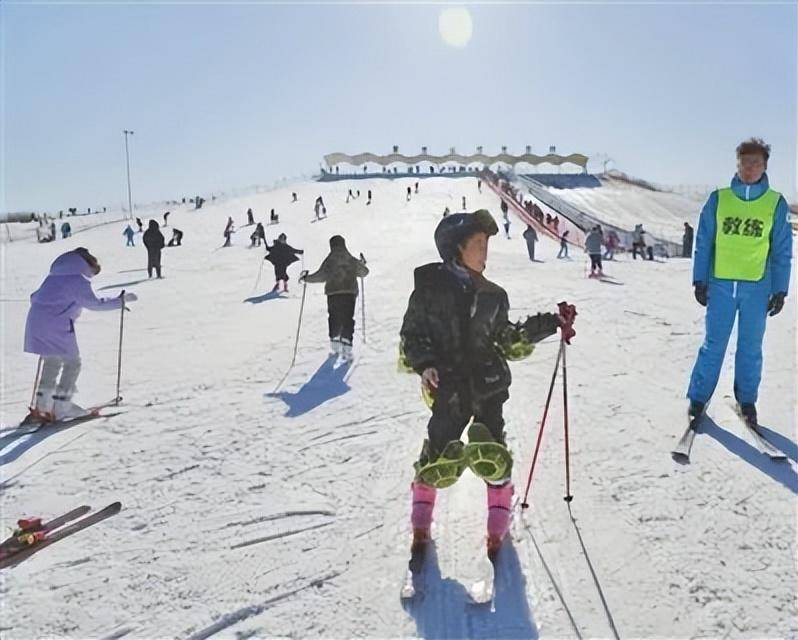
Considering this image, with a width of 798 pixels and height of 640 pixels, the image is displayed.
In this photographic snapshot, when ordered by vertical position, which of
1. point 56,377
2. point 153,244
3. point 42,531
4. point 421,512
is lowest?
point 42,531

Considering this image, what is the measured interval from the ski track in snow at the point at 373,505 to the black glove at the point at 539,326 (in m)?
1.07

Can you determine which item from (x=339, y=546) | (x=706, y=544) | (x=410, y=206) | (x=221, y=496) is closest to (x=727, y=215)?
(x=706, y=544)

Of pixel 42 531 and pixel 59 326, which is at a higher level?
pixel 59 326

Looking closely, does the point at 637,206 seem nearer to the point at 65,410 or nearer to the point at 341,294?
the point at 341,294

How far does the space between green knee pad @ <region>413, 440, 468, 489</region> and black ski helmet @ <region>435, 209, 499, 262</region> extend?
919 millimetres

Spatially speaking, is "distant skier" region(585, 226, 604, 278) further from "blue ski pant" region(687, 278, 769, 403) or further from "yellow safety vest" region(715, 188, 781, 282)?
"yellow safety vest" region(715, 188, 781, 282)

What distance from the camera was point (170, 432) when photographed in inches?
192

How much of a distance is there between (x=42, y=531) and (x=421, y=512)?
2.10 metres

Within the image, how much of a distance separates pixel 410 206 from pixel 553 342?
32.6 metres

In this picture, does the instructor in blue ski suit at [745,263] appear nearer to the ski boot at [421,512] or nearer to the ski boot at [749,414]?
the ski boot at [749,414]

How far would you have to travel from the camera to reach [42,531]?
3.24m

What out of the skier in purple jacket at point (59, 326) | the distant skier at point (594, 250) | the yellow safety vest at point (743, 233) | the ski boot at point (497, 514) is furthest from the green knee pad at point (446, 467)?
the distant skier at point (594, 250)

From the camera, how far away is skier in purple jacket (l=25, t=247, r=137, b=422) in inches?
204

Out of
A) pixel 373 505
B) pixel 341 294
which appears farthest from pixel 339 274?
pixel 373 505
